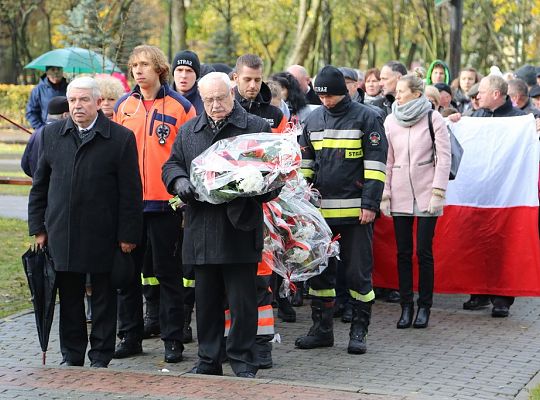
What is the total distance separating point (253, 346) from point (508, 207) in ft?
13.5

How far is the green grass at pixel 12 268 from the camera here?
10.7 metres

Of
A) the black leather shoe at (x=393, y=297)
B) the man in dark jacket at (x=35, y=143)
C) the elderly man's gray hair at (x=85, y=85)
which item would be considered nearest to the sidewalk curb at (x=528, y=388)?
the black leather shoe at (x=393, y=297)

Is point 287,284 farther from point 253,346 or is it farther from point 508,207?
point 508,207

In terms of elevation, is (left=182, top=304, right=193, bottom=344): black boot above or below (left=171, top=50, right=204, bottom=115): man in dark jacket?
below

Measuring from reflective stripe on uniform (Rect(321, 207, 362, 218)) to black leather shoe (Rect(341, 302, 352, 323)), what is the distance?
64.7 inches

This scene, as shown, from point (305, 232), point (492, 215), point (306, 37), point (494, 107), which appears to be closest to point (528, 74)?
point (494, 107)

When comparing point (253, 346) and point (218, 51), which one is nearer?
point (253, 346)

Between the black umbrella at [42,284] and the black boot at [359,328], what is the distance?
7.94 ft

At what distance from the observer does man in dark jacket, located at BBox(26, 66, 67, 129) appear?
15672 millimetres

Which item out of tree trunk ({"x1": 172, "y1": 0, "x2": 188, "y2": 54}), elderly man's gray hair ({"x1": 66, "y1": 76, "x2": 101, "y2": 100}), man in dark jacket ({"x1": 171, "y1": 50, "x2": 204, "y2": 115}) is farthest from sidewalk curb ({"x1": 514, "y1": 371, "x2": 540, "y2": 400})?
tree trunk ({"x1": 172, "y1": 0, "x2": 188, "y2": 54})

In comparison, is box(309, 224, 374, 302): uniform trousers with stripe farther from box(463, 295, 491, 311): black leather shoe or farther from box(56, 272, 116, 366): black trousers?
box(463, 295, 491, 311): black leather shoe

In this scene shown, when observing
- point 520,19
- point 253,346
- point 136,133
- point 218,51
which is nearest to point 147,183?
point 136,133

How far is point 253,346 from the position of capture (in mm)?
7672

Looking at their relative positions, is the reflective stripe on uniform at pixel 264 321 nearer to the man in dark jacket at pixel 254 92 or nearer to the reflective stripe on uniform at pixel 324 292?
the reflective stripe on uniform at pixel 324 292
